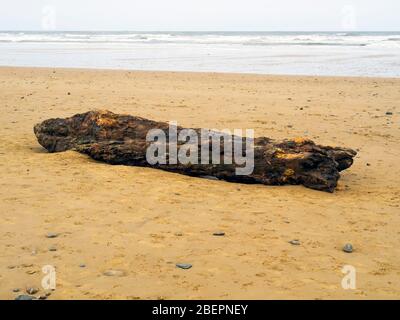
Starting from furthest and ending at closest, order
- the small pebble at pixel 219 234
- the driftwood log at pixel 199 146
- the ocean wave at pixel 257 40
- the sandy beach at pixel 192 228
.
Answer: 1. the ocean wave at pixel 257 40
2. the driftwood log at pixel 199 146
3. the small pebble at pixel 219 234
4. the sandy beach at pixel 192 228

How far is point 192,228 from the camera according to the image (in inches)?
185

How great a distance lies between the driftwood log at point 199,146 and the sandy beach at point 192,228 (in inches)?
8.2

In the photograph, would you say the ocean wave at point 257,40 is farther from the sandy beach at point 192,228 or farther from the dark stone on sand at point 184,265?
the dark stone on sand at point 184,265

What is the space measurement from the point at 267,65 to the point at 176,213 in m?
21.7

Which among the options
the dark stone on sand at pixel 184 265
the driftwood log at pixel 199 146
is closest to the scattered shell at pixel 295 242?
the dark stone on sand at pixel 184 265

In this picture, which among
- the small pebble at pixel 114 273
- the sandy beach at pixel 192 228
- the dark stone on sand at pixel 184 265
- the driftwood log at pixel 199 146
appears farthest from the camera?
the driftwood log at pixel 199 146

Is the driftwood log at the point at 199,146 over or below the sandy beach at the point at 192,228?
over

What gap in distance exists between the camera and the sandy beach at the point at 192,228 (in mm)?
3617

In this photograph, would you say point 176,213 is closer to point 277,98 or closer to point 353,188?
point 353,188

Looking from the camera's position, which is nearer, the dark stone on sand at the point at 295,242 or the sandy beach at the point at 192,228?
the sandy beach at the point at 192,228

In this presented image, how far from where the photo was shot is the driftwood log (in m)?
6.55

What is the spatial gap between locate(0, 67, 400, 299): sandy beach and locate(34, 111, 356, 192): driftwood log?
0.21 m

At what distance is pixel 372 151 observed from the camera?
8.64 meters
